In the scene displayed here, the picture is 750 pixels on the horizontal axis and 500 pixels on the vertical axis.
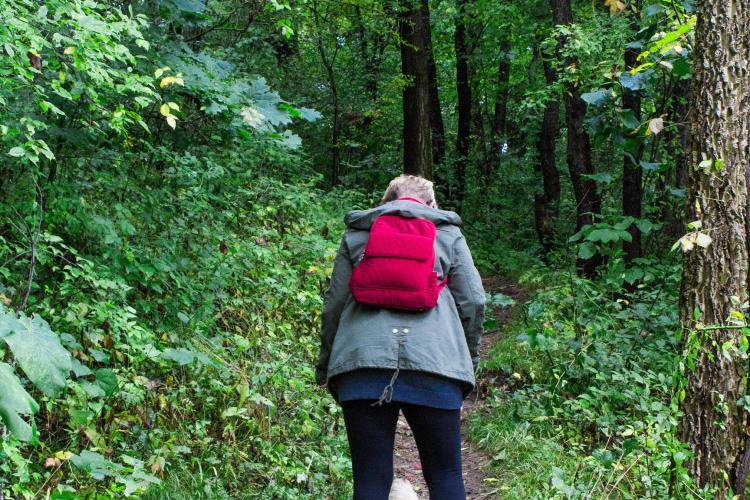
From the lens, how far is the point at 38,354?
80.1 inches

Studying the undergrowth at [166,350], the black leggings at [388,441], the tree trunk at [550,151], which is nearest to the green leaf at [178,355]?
the undergrowth at [166,350]

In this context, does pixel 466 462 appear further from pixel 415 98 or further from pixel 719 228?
pixel 415 98

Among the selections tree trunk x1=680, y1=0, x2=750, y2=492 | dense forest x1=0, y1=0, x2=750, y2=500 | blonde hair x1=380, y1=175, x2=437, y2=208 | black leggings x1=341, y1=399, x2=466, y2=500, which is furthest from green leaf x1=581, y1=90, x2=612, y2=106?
black leggings x1=341, y1=399, x2=466, y2=500

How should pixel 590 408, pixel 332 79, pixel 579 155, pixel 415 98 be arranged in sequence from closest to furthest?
1. pixel 590 408
2. pixel 579 155
3. pixel 415 98
4. pixel 332 79

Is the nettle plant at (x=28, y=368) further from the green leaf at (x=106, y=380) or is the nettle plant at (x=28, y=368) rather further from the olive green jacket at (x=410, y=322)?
the green leaf at (x=106, y=380)

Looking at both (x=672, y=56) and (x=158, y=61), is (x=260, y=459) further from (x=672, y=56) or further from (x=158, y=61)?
(x=672, y=56)

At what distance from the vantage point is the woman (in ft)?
9.68

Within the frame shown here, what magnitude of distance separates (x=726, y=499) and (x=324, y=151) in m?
13.0

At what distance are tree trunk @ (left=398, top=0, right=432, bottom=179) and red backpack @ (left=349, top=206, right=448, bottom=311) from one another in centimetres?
904

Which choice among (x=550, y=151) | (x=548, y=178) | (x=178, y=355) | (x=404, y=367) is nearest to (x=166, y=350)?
(x=178, y=355)

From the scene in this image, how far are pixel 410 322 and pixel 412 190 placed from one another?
2.29 feet

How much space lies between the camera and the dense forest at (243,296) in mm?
3707

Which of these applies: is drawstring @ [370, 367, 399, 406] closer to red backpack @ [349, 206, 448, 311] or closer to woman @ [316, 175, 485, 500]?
woman @ [316, 175, 485, 500]

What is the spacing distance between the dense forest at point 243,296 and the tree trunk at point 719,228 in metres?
0.01
